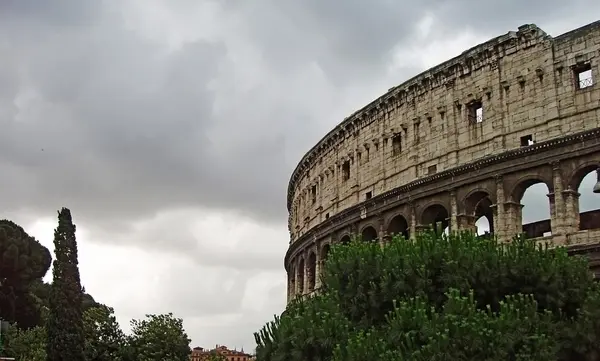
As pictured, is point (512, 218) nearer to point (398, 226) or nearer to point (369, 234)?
point (398, 226)

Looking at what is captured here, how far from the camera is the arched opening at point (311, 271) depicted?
43312 millimetres

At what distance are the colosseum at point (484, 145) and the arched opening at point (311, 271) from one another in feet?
8.89

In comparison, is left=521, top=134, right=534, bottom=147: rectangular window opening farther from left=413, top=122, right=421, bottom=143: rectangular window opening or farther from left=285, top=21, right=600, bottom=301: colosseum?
left=413, top=122, right=421, bottom=143: rectangular window opening

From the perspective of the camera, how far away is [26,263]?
6288cm

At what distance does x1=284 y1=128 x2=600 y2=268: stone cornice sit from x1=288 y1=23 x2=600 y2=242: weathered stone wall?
0.49m

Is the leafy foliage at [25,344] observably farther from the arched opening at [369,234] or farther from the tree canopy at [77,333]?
the arched opening at [369,234]

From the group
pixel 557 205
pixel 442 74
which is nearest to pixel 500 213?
pixel 557 205

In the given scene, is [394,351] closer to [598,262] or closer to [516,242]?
[516,242]

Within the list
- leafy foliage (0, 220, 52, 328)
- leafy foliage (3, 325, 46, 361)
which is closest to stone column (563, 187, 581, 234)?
leafy foliage (3, 325, 46, 361)

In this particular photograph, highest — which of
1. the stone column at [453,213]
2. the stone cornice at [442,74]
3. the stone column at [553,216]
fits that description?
the stone cornice at [442,74]

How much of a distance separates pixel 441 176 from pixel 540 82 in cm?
536

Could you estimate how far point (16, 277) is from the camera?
204ft

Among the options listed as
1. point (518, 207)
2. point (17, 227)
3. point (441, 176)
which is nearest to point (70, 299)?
point (441, 176)

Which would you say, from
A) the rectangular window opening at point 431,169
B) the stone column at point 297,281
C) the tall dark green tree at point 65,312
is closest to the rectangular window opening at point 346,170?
the rectangular window opening at point 431,169
